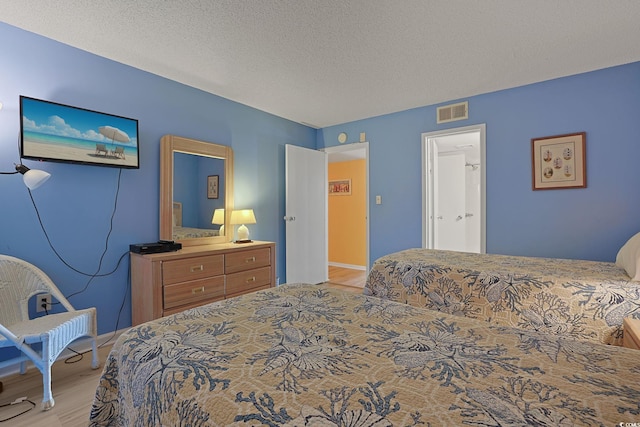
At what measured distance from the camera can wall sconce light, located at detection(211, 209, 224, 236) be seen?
131 inches

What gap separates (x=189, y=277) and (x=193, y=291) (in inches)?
5.2

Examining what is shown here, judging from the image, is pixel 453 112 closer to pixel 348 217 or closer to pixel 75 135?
pixel 348 217

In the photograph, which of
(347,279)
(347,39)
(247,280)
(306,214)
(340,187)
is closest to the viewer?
(347,39)

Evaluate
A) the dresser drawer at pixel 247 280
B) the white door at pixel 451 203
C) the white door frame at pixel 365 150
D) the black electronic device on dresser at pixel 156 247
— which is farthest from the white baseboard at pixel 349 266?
the black electronic device on dresser at pixel 156 247

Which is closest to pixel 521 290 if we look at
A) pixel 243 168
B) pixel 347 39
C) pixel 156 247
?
pixel 347 39

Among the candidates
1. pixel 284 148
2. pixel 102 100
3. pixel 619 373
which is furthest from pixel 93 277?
pixel 619 373

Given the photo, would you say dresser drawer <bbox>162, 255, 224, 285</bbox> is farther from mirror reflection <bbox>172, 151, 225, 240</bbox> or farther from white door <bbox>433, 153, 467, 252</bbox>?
white door <bbox>433, 153, 467, 252</bbox>

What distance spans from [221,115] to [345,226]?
3.43m

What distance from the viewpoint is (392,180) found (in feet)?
13.4

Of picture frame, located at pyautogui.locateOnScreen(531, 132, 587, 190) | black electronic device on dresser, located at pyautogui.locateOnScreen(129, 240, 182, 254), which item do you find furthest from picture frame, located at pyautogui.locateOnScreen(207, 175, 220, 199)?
picture frame, located at pyautogui.locateOnScreen(531, 132, 587, 190)

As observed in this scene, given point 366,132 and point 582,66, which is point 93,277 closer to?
point 366,132

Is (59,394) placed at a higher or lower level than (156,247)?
lower

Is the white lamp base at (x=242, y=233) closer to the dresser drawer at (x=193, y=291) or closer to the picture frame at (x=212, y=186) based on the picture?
the picture frame at (x=212, y=186)

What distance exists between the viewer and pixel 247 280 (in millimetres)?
3109
